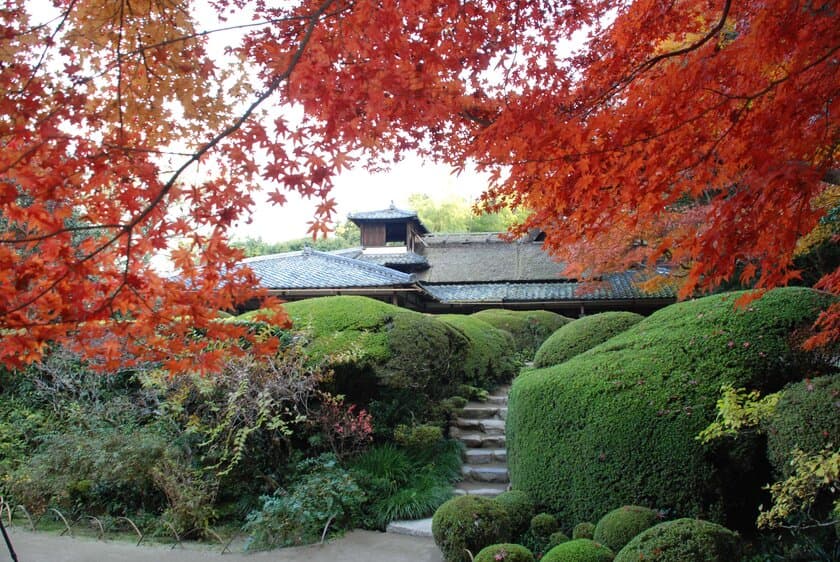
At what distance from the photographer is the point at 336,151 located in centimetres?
260

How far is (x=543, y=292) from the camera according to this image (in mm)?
20016

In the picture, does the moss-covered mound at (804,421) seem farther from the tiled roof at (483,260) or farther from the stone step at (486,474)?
the tiled roof at (483,260)

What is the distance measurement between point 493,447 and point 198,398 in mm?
3816

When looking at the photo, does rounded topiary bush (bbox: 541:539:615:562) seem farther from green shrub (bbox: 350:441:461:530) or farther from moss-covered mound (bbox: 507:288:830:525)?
green shrub (bbox: 350:441:461:530)

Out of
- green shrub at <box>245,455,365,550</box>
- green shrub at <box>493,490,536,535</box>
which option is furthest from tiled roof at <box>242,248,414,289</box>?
green shrub at <box>493,490,536,535</box>

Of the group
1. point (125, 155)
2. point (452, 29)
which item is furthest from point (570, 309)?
point (125, 155)

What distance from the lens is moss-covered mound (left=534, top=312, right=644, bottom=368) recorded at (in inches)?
254

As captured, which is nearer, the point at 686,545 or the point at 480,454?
the point at 686,545

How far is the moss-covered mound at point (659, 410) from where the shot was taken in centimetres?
421

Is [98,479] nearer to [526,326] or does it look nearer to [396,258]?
[526,326]

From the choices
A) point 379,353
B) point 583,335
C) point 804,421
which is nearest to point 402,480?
point 379,353

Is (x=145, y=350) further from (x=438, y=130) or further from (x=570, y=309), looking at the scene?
(x=570, y=309)

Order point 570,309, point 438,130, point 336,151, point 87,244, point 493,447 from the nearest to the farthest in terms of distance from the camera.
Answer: point 336,151 < point 87,244 < point 438,130 < point 493,447 < point 570,309

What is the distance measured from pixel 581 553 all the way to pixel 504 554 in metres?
0.57
